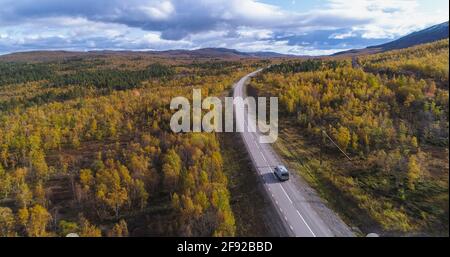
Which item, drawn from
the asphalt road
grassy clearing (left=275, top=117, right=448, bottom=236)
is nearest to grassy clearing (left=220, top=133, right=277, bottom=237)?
the asphalt road

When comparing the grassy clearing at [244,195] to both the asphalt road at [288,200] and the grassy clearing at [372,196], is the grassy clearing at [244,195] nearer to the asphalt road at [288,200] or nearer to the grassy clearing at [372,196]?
the asphalt road at [288,200]

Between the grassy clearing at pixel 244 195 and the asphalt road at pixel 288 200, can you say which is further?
the grassy clearing at pixel 244 195

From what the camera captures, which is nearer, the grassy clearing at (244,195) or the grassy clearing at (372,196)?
the grassy clearing at (372,196)

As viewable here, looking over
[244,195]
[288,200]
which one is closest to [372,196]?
[288,200]

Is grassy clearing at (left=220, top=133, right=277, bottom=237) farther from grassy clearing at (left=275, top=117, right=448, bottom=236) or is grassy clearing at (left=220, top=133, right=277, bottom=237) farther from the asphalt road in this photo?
grassy clearing at (left=275, top=117, right=448, bottom=236)

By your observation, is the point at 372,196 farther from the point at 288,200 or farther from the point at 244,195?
the point at 244,195

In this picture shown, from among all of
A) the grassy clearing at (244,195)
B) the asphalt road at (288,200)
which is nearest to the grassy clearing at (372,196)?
the asphalt road at (288,200)
